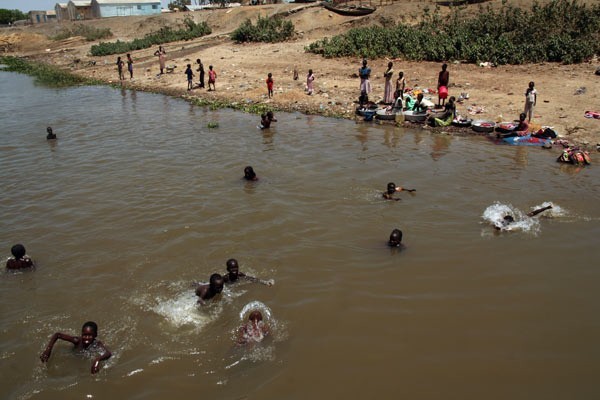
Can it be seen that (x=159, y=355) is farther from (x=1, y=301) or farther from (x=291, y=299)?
(x=1, y=301)

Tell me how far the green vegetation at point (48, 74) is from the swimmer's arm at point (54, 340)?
2647cm

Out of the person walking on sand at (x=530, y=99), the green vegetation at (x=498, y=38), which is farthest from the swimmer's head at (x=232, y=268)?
the green vegetation at (x=498, y=38)

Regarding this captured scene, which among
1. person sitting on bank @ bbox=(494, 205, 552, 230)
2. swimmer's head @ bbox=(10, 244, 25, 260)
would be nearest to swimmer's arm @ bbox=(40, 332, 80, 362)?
swimmer's head @ bbox=(10, 244, 25, 260)

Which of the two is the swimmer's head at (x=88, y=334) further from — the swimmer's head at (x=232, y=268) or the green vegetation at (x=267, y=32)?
the green vegetation at (x=267, y=32)

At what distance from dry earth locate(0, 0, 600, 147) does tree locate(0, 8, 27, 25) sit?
57027 millimetres

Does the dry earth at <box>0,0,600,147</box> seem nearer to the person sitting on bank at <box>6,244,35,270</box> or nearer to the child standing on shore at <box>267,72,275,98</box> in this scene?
the child standing on shore at <box>267,72,275,98</box>

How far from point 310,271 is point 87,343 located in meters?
3.50

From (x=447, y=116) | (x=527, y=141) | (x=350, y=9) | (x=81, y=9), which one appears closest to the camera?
(x=527, y=141)

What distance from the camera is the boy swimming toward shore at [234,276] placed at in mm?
7227

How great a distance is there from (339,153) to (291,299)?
7.35m

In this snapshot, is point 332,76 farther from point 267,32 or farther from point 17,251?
point 17,251

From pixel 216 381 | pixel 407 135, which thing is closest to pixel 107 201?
pixel 216 381

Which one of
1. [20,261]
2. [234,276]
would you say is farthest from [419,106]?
[20,261]

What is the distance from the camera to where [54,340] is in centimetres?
587
